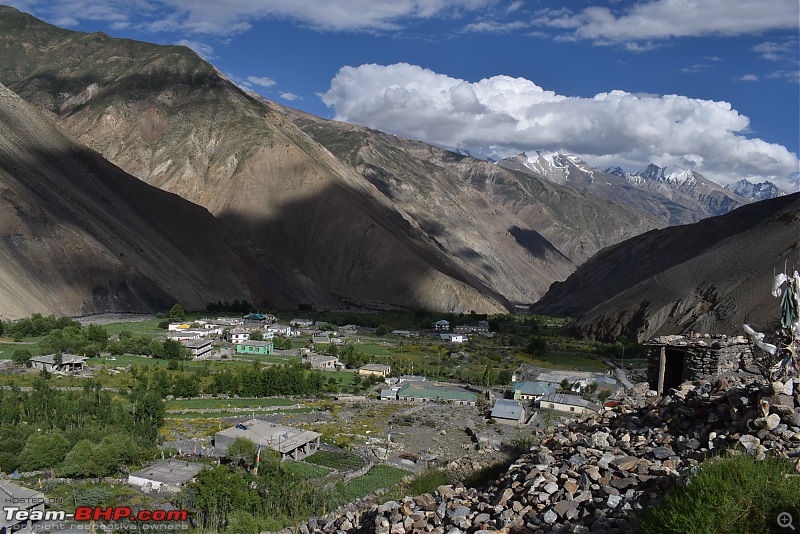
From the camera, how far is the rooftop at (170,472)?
27938 millimetres

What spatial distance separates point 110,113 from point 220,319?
82.5 m

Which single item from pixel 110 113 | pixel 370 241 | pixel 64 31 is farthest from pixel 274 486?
pixel 64 31

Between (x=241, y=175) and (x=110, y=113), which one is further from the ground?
(x=110, y=113)

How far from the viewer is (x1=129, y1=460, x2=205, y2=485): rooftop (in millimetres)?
27938

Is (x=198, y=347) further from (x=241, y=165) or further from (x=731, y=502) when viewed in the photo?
(x=241, y=165)

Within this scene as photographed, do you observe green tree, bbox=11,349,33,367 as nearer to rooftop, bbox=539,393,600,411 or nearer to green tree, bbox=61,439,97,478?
green tree, bbox=61,439,97,478

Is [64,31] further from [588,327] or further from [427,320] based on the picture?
[588,327]

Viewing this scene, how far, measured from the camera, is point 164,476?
28.2 meters

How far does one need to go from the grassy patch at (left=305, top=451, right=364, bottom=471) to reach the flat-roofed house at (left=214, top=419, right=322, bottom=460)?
512 mm

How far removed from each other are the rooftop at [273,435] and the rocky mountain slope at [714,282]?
1861 inches

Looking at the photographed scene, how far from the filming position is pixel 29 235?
75.6 meters

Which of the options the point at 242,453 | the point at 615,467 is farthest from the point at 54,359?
the point at 615,467

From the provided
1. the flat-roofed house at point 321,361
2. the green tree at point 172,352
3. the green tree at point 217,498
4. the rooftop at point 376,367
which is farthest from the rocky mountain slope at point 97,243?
the green tree at point 217,498

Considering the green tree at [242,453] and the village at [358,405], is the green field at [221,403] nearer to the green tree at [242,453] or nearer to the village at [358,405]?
the village at [358,405]
